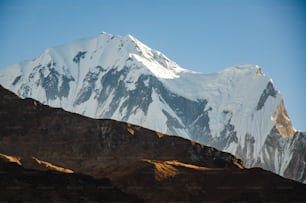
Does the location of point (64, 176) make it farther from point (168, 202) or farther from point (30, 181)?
point (168, 202)

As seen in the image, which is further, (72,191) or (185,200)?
(185,200)

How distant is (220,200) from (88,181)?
3176 cm

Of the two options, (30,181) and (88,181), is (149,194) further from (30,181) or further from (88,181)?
(30,181)

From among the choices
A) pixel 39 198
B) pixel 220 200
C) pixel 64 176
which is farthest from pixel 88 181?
pixel 220 200

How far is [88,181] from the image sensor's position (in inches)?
7003

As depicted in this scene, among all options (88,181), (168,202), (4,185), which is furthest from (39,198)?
(168,202)

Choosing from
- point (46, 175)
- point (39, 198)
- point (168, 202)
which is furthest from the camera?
point (168, 202)

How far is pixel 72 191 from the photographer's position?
168m

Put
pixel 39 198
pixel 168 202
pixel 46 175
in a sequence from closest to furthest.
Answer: pixel 39 198 < pixel 46 175 < pixel 168 202

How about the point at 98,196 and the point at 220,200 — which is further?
the point at 220,200

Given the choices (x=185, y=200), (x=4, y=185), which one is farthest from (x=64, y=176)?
(x=185, y=200)

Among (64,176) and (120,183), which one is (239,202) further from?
(64,176)

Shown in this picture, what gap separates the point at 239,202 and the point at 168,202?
14.8 metres

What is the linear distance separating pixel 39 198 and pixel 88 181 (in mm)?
19478
